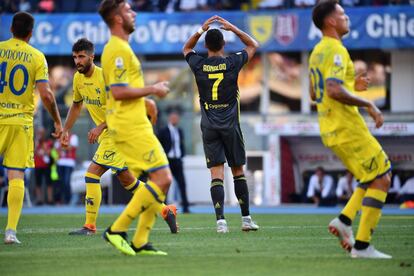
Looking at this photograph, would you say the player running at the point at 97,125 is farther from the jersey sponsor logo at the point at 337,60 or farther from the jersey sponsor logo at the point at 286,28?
the jersey sponsor logo at the point at 286,28

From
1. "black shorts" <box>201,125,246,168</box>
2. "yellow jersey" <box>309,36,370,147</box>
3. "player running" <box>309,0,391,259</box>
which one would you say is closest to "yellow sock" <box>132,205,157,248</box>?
"player running" <box>309,0,391,259</box>

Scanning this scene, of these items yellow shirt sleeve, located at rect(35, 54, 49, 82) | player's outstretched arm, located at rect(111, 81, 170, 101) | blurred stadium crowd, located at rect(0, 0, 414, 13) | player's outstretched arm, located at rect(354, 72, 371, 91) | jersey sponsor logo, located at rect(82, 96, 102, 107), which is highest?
blurred stadium crowd, located at rect(0, 0, 414, 13)

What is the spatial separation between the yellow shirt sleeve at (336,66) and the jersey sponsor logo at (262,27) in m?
20.8

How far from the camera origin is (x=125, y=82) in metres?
9.27

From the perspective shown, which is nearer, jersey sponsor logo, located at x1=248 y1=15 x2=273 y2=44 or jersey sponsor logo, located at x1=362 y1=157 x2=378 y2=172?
jersey sponsor logo, located at x1=362 y1=157 x2=378 y2=172

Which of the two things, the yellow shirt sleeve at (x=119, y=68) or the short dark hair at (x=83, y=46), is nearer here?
the yellow shirt sleeve at (x=119, y=68)

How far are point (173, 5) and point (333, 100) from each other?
22927 millimetres

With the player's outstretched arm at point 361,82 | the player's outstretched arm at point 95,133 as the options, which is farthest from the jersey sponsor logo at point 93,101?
the player's outstretched arm at point 361,82

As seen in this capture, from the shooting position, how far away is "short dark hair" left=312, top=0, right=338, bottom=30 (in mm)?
9586

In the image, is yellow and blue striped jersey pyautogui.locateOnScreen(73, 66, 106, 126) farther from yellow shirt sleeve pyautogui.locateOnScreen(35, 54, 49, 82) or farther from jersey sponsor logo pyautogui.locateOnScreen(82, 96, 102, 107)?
yellow shirt sleeve pyautogui.locateOnScreen(35, 54, 49, 82)

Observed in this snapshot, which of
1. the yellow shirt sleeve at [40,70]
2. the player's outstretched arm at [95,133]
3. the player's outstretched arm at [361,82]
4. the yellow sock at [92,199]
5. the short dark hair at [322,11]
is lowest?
the yellow sock at [92,199]

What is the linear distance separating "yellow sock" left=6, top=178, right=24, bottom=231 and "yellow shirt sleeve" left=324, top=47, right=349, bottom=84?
3.89m

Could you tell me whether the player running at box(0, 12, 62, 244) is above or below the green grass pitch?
above

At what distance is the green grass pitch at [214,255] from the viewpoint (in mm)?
8516
